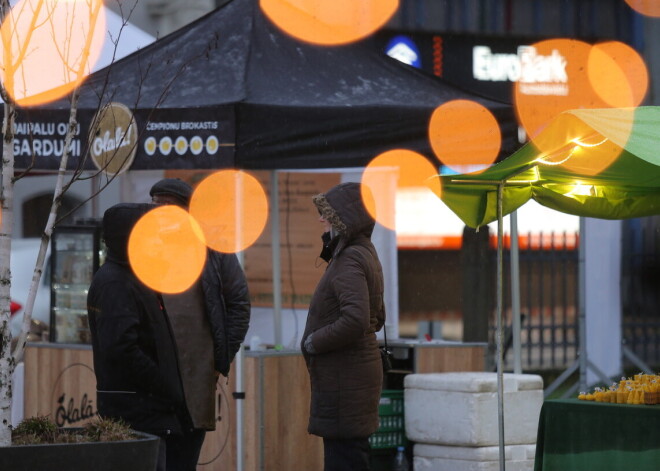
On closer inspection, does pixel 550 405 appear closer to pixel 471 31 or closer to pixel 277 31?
pixel 277 31

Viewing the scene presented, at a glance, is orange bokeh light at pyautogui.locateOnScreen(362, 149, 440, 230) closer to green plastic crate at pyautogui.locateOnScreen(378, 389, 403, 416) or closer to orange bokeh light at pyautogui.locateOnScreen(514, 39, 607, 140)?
green plastic crate at pyautogui.locateOnScreen(378, 389, 403, 416)

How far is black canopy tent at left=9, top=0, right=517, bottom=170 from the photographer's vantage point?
7836mm

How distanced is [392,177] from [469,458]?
2565 millimetres

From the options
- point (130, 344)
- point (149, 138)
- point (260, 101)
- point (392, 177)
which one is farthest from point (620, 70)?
point (130, 344)

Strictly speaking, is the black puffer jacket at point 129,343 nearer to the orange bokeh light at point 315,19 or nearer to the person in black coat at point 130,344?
the person in black coat at point 130,344

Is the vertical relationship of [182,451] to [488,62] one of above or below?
below

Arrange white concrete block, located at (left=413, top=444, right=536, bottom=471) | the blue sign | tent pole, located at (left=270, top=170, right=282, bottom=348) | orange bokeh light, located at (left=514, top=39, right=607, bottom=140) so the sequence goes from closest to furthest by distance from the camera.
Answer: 1. white concrete block, located at (left=413, top=444, right=536, bottom=471)
2. tent pole, located at (left=270, top=170, right=282, bottom=348)
3. the blue sign
4. orange bokeh light, located at (left=514, top=39, right=607, bottom=140)

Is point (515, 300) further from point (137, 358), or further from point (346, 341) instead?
point (137, 358)

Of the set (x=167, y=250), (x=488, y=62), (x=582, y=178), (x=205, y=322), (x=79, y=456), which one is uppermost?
(x=488, y=62)

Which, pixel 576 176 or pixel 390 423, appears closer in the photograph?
Answer: pixel 576 176

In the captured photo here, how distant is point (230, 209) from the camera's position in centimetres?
878

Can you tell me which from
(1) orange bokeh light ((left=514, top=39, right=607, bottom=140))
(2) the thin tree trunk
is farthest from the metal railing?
(2) the thin tree trunk

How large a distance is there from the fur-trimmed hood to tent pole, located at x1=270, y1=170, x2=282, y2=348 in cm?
278

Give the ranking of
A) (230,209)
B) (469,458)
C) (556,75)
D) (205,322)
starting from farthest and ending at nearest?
(556,75), (230,209), (469,458), (205,322)
